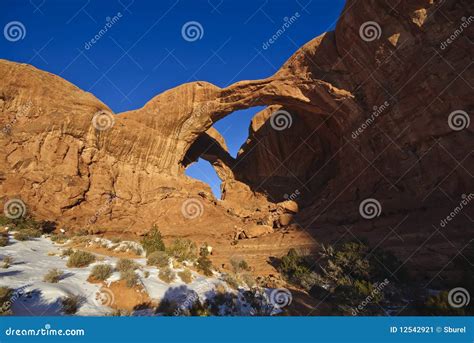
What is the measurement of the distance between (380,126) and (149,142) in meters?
20.0

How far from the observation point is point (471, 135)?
17922mm

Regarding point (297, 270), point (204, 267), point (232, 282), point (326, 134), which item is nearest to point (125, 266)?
point (204, 267)

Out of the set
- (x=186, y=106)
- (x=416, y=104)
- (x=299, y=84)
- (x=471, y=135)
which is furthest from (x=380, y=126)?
(x=186, y=106)

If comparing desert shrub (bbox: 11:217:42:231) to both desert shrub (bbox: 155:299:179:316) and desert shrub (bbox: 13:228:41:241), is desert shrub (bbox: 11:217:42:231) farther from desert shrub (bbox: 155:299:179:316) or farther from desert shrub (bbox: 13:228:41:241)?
desert shrub (bbox: 155:299:179:316)

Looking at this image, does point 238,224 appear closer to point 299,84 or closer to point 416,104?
point 299,84

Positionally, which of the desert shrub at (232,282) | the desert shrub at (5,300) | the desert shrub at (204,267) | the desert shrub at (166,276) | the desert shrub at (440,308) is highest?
the desert shrub at (440,308)

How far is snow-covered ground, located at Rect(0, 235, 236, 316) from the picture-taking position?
6852 mm

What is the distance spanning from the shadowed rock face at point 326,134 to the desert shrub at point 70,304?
14305mm

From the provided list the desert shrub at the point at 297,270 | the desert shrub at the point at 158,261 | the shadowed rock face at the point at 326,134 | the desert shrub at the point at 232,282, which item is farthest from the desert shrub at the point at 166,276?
the shadowed rock face at the point at 326,134

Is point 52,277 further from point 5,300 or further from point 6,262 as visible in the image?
point 6,262

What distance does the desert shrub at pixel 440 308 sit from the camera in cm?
788

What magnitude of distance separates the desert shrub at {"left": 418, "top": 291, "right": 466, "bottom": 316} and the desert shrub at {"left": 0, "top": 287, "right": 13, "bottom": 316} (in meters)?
10.9

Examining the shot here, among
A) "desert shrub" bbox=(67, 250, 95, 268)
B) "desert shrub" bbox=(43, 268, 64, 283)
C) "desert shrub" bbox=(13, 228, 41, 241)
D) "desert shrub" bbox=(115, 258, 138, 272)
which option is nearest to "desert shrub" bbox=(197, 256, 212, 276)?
"desert shrub" bbox=(115, 258, 138, 272)

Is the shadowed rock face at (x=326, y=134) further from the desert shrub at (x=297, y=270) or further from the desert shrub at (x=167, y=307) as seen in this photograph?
the desert shrub at (x=167, y=307)
